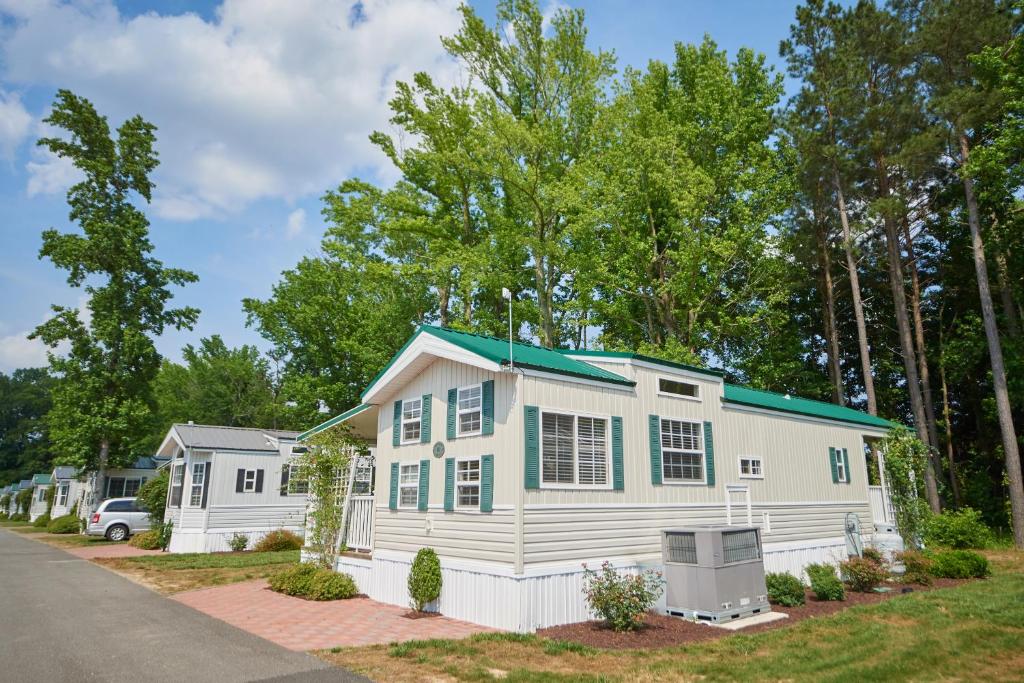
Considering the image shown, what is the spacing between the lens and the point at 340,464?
14828 mm

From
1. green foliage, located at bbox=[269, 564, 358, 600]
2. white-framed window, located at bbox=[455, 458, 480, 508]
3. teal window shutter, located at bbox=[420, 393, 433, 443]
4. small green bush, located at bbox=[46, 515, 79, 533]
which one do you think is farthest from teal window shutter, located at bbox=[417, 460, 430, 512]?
small green bush, located at bbox=[46, 515, 79, 533]

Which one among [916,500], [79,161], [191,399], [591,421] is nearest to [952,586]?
[916,500]

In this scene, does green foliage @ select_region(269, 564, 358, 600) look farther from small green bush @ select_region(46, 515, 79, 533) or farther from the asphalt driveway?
small green bush @ select_region(46, 515, 79, 533)

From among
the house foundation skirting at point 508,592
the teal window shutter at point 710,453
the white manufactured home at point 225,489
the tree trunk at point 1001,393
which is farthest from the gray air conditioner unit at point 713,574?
the white manufactured home at point 225,489

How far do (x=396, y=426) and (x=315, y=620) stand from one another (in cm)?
423

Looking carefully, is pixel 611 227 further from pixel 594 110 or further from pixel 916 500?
pixel 916 500

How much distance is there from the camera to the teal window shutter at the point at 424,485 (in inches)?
470

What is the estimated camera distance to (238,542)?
21.8m

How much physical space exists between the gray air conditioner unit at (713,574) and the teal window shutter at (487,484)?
132 inches

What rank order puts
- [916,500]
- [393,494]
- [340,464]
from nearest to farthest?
[393,494], [340,464], [916,500]

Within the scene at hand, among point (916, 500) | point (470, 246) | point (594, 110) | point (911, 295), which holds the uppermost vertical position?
point (594, 110)

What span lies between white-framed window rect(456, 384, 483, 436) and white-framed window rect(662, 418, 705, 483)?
13.0 ft

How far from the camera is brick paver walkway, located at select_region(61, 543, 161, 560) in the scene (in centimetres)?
2062

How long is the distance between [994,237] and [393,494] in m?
24.7
